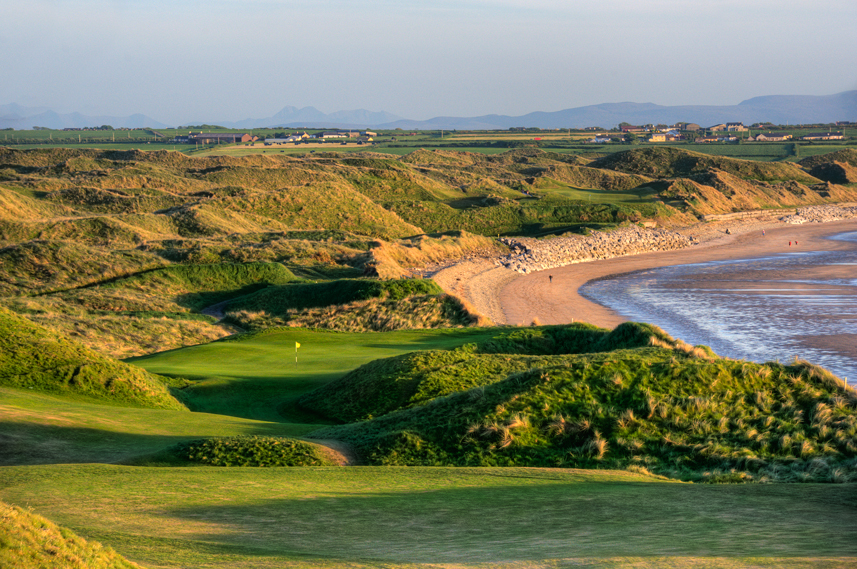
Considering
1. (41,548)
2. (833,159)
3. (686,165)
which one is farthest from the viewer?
(833,159)

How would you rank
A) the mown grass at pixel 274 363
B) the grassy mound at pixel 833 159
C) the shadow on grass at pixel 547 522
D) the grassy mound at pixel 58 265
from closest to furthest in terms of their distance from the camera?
the shadow on grass at pixel 547 522
the mown grass at pixel 274 363
the grassy mound at pixel 58 265
the grassy mound at pixel 833 159

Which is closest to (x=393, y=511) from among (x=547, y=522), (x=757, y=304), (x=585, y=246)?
(x=547, y=522)

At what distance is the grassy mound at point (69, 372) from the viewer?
19.8 meters

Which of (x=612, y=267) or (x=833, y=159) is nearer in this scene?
(x=612, y=267)

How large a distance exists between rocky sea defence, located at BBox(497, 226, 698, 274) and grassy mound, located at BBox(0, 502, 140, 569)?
208 ft

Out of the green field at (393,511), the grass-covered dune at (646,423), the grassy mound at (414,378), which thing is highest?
the green field at (393,511)

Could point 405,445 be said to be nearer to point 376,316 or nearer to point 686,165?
point 376,316

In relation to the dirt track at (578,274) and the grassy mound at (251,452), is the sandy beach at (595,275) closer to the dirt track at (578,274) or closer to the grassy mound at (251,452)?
the dirt track at (578,274)

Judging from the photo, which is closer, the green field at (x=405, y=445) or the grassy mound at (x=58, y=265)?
the green field at (x=405, y=445)

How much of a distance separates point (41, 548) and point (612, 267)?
230 feet

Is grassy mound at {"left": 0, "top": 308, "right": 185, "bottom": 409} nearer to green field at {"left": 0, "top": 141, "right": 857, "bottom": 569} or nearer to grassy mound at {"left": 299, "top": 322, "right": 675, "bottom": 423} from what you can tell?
green field at {"left": 0, "top": 141, "right": 857, "bottom": 569}

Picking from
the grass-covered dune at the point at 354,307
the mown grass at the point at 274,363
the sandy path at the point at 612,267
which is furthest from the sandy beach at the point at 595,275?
the mown grass at the point at 274,363

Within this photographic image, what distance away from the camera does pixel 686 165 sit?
158500mm

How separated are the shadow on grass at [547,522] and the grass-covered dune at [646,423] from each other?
3.70m
